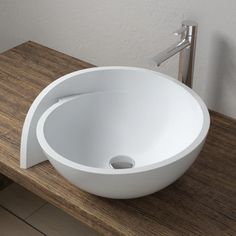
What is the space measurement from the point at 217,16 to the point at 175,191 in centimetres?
54

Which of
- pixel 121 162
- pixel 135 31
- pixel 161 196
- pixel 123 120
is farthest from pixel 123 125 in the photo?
pixel 135 31

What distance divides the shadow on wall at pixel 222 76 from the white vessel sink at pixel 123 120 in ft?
0.73

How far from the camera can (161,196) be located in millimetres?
1307

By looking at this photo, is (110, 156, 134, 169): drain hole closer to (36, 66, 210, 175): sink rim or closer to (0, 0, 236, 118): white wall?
(36, 66, 210, 175): sink rim

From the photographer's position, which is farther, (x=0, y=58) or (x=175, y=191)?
(x=0, y=58)

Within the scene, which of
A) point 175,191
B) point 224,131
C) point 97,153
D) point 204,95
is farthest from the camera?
point 204,95

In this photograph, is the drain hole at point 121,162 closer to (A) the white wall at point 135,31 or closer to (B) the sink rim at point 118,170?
(B) the sink rim at point 118,170

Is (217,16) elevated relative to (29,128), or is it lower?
elevated

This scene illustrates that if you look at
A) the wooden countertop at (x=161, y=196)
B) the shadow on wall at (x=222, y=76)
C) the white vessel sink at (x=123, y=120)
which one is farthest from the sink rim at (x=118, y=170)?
the shadow on wall at (x=222, y=76)

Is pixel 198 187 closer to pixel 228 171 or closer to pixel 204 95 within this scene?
pixel 228 171

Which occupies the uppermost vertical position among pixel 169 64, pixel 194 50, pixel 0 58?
pixel 194 50

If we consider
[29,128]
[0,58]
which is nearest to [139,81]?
[29,128]

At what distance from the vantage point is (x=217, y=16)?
59.6 inches

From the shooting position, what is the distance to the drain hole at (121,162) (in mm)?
1405
